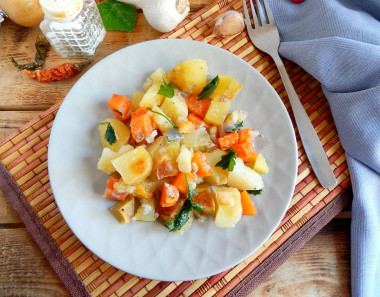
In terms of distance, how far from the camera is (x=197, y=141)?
157 cm

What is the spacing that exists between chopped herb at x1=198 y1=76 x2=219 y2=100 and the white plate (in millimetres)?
127

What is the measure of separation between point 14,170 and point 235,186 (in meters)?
1.05

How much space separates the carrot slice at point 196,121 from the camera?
1.63 m

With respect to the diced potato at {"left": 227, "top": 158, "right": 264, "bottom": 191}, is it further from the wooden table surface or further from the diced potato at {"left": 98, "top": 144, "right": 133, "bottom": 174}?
the wooden table surface

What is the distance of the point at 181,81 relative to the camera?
1653 mm

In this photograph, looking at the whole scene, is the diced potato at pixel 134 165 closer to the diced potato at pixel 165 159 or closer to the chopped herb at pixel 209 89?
the diced potato at pixel 165 159

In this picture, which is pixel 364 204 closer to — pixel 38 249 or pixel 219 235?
pixel 219 235

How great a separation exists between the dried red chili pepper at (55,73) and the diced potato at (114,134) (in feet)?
1.55

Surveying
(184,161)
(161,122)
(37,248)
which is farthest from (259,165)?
(37,248)

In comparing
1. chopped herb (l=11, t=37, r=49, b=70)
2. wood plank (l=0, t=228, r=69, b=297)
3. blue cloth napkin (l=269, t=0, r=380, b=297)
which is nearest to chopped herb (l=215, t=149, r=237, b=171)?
blue cloth napkin (l=269, t=0, r=380, b=297)

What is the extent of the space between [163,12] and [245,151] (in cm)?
82

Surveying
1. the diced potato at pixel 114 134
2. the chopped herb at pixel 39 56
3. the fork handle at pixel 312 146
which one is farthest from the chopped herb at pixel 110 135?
the fork handle at pixel 312 146

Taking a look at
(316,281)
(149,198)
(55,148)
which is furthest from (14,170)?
(316,281)

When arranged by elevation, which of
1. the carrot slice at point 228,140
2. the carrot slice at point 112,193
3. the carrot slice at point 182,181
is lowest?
the carrot slice at point 112,193
